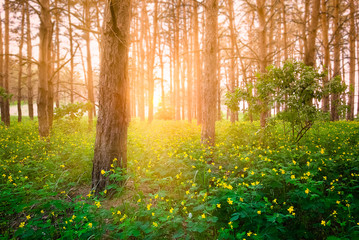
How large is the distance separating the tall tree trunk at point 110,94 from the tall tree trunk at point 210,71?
287 centimetres

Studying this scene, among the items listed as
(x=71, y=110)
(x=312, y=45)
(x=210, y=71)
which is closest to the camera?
(x=210, y=71)

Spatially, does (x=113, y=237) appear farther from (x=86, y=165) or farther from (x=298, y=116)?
(x=298, y=116)

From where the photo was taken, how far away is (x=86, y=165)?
15.3ft

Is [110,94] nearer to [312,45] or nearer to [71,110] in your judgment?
[71,110]

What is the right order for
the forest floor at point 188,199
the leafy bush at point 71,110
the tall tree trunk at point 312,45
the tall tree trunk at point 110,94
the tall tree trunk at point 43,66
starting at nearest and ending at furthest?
the forest floor at point 188,199, the tall tree trunk at point 110,94, the tall tree trunk at point 43,66, the tall tree trunk at point 312,45, the leafy bush at point 71,110

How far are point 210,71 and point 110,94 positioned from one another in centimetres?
346

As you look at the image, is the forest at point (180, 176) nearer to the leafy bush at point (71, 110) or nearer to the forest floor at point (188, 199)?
the forest floor at point (188, 199)

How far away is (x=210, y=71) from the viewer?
19.3ft

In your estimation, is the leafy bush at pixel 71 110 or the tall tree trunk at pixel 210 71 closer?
the tall tree trunk at pixel 210 71

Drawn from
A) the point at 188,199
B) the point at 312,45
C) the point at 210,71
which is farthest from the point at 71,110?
the point at 312,45

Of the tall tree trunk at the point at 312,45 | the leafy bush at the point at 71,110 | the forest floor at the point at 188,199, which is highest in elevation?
the tall tree trunk at the point at 312,45

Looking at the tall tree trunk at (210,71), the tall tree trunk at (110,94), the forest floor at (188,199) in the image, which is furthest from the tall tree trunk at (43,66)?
the tall tree trunk at (210,71)

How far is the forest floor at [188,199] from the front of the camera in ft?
7.44

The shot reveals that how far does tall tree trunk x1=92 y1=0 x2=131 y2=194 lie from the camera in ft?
11.8
